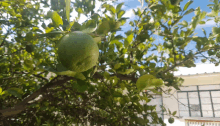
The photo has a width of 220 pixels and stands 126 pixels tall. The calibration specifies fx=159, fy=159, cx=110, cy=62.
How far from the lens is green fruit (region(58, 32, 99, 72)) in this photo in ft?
1.15

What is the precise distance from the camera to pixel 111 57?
73cm

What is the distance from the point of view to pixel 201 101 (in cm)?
907

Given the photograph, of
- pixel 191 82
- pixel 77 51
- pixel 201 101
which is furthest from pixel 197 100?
pixel 77 51

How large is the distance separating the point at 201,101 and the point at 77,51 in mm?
10446

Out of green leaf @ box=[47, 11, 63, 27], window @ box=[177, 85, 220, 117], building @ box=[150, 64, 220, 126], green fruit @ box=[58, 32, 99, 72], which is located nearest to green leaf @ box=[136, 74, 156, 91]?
green fruit @ box=[58, 32, 99, 72]

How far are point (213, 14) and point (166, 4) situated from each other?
33 cm

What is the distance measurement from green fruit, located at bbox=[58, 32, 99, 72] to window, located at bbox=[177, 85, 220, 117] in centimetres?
919

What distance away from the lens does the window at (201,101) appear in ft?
28.4

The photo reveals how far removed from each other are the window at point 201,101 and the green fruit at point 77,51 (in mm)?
9188

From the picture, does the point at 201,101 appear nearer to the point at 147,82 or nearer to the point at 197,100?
the point at 197,100

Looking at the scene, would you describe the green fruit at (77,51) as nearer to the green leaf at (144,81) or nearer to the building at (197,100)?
the green leaf at (144,81)

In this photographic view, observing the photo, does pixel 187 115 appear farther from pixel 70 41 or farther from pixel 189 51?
pixel 70 41

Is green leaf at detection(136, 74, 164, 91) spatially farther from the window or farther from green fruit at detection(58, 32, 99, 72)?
the window

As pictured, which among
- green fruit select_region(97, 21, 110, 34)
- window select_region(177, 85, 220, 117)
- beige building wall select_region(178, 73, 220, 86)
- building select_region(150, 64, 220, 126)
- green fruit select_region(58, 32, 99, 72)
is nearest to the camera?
green fruit select_region(58, 32, 99, 72)
